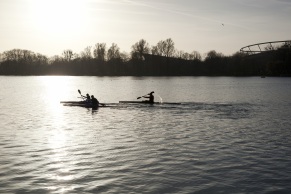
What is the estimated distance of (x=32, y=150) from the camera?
20.0m

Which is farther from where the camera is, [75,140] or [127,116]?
[127,116]

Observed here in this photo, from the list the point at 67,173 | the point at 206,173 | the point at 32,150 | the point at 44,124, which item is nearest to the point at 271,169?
the point at 206,173

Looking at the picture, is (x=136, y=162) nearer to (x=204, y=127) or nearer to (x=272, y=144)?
(x=272, y=144)

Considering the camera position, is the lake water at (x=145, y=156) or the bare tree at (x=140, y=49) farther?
the bare tree at (x=140, y=49)

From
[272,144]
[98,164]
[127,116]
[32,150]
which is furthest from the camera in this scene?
[127,116]

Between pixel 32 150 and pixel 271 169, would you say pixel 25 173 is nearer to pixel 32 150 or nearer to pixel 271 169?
pixel 32 150

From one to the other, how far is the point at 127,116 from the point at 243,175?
22090 millimetres

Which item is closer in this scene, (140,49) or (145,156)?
(145,156)

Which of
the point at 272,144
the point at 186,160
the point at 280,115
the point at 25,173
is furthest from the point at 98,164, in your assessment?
the point at 280,115

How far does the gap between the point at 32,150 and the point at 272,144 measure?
1527cm

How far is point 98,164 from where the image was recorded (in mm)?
17078

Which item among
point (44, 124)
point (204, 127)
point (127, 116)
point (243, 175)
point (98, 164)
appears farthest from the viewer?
point (127, 116)

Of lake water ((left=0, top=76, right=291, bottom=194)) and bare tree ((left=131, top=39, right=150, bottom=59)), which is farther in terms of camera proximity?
bare tree ((left=131, top=39, right=150, bottom=59))

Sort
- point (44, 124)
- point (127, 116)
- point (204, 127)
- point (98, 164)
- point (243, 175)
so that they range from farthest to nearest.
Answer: point (127, 116), point (44, 124), point (204, 127), point (98, 164), point (243, 175)
